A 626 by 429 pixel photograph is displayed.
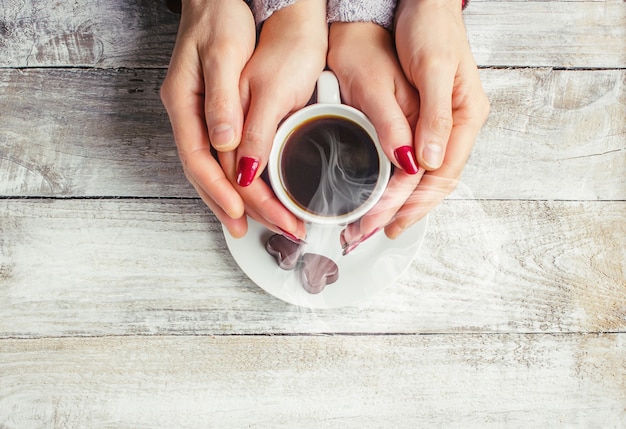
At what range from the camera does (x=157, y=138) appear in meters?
0.92

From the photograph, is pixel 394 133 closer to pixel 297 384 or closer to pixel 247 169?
pixel 247 169

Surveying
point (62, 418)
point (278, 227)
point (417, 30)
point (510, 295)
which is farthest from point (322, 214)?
point (62, 418)

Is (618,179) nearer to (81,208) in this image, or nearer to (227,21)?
(227,21)

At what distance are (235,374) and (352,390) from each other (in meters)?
0.18

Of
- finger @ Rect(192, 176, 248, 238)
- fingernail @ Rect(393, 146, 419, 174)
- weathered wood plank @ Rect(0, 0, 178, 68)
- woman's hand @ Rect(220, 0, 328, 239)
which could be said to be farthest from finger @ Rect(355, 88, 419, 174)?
weathered wood plank @ Rect(0, 0, 178, 68)

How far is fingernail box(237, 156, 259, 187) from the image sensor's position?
0.70 m

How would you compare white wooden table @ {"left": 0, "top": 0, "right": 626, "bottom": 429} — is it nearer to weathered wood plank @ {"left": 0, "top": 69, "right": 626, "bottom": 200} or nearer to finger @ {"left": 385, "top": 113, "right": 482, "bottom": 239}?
weathered wood plank @ {"left": 0, "top": 69, "right": 626, "bottom": 200}

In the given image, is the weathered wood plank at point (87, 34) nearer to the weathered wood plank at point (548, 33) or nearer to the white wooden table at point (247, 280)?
the white wooden table at point (247, 280)

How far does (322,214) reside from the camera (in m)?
0.72

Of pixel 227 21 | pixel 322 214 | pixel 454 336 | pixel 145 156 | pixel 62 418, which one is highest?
pixel 227 21

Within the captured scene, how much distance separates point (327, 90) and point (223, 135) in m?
0.14

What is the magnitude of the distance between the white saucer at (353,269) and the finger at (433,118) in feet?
0.49

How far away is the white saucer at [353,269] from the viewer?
83cm

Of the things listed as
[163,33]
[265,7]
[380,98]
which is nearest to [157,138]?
[163,33]
